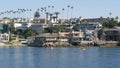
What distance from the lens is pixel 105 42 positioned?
128 meters

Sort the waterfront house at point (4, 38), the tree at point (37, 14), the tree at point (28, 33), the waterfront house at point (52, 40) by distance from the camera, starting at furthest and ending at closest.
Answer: the tree at point (37, 14) < the tree at point (28, 33) < the waterfront house at point (4, 38) < the waterfront house at point (52, 40)

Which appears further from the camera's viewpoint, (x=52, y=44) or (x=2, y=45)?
(x=2, y=45)

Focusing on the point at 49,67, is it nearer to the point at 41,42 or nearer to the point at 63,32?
the point at 41,42

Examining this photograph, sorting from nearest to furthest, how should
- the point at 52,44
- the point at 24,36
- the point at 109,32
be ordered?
the point at 52,44 < the point at 109,32 < the point at 24,36

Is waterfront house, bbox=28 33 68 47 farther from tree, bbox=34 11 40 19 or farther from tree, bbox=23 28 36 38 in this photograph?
tree, bbox=34 11 40 19

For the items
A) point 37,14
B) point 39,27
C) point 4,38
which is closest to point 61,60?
point 4,38

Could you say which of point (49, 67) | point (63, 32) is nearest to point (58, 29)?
point (63, 32)

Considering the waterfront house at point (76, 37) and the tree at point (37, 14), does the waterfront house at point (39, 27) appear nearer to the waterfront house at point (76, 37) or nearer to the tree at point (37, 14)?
the waterfront house at point (76, 37)

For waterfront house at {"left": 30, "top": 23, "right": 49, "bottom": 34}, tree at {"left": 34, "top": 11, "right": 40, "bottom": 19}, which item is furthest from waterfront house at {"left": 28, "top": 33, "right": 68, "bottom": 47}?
tree at {"left": 34, "top": 11, "right": 40, "bottom": 19}

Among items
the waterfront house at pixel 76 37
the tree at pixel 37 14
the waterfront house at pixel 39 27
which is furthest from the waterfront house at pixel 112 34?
the tree at pixel 37 14

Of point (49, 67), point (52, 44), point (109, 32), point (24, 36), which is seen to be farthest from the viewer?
point (24, 36)

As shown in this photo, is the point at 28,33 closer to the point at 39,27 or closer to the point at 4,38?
the point at 39,27

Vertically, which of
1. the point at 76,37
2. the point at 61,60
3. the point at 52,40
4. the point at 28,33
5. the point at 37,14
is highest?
the point at 37,14

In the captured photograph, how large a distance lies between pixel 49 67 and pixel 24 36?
283 feet
